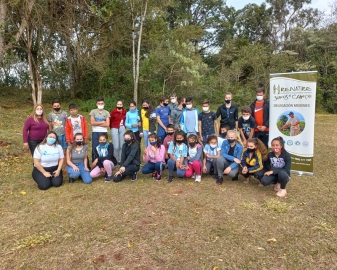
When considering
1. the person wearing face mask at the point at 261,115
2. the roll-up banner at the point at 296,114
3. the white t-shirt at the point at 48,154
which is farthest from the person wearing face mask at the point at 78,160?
the roll-up banner at the point at 296,114

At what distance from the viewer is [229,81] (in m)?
22.9

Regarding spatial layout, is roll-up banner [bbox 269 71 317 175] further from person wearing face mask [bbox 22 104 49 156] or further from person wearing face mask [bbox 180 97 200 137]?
person wearing face mask [bbox 22 104 49 156]

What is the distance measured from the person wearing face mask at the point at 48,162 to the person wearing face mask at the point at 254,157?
337cm

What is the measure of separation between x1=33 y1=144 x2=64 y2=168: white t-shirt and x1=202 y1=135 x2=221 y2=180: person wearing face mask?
2732 millimetres

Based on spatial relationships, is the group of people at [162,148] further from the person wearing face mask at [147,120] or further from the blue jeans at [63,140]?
the person wearing face mask at [147,120]

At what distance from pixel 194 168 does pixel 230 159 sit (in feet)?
2.30

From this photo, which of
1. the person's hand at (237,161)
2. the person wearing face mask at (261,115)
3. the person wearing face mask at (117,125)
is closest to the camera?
the person's hand at (237,161)

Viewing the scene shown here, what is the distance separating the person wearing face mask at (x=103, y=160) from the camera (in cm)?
526

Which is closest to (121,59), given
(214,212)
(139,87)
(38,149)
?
(139,87)

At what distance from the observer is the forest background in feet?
38.4

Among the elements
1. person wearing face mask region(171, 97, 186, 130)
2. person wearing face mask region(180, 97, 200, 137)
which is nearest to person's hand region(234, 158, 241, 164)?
person wearing face mask region(180, 97, 200, 137)

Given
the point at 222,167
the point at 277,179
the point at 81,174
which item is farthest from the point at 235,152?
the point at 81,174

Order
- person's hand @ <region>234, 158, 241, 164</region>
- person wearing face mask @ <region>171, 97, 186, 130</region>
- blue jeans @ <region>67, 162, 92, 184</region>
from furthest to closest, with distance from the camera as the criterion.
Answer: person wearing face mask @ <region>171, 97, 186, 130</region>
blue jeans @ <region>67, 162, 92, 184</region>
person's hand @ <region>234, 158, 241, 164</region>

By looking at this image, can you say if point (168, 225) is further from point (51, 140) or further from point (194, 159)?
point (51, 140)
